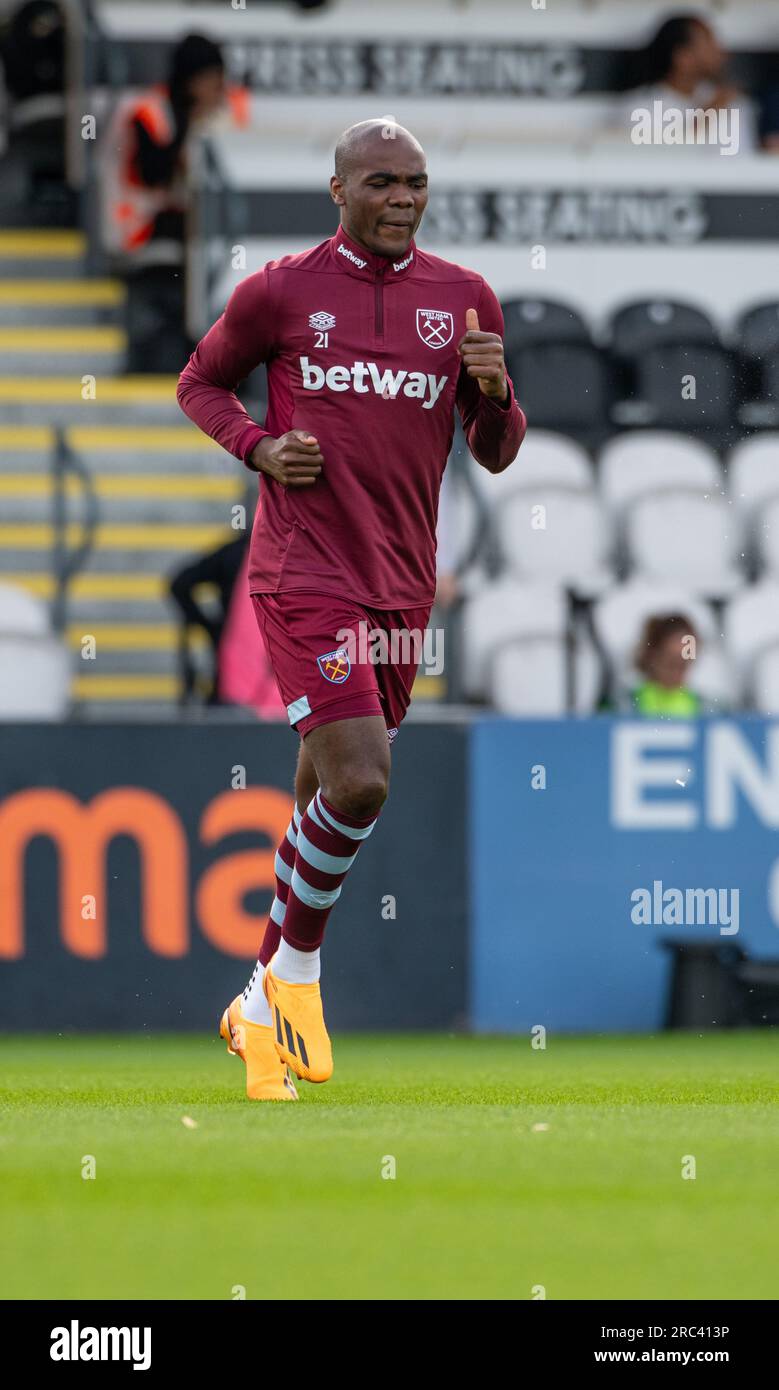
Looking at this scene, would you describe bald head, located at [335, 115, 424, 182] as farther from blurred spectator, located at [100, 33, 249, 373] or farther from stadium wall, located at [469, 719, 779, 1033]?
blurred spectator, located at [100, 33, 249, 373]

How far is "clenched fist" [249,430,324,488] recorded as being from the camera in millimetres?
5789

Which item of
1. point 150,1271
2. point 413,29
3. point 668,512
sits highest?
point 413,29

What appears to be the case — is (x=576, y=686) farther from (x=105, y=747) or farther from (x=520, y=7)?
(x=520, y=7)

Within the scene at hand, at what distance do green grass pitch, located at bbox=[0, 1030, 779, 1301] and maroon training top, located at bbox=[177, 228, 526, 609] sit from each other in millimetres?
1345

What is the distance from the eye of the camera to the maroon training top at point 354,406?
5.90 meters

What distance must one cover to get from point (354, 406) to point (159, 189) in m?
7.46

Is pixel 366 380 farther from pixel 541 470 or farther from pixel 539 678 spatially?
pixel 541 470

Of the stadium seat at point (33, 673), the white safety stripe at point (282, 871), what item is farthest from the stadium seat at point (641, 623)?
the white safety stripe at point (282, 871)

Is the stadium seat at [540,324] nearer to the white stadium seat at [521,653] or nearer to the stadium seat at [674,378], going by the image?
the stadium seat at [674,378]

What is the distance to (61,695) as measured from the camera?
992 centimetres

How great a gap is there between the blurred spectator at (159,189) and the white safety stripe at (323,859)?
7249 mm

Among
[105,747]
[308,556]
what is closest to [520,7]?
[105,747]

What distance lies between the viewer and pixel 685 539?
12.3 m

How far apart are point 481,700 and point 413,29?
658 centimetres
